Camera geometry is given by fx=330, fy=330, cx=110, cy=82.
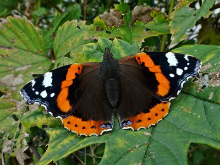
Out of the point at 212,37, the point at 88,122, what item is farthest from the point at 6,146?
the point at 212,37

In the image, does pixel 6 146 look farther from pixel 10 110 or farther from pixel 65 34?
pixel 65 34

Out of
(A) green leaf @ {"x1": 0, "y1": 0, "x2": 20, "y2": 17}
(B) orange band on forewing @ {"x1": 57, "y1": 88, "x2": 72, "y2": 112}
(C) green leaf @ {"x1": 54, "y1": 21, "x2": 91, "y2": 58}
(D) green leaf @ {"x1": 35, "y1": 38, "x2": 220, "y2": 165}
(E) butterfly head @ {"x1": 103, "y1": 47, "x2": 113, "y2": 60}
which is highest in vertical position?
(A) green leaf @ {"x1": 0, "y1": 0, "x2": 20, "y2": 17}

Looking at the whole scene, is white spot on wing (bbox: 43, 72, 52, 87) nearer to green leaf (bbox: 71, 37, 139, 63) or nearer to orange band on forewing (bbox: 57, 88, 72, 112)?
orange band on forewing (bbox: 57, 88, 72, 112)

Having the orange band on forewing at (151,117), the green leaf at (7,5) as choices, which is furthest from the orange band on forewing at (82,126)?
the green leaf at (7,5)

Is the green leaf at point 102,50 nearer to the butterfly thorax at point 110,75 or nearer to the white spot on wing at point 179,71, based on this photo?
the butterfly thorax at point 110,75

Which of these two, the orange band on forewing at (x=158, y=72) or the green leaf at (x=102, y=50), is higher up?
the green leaf at (x=102, y=50)

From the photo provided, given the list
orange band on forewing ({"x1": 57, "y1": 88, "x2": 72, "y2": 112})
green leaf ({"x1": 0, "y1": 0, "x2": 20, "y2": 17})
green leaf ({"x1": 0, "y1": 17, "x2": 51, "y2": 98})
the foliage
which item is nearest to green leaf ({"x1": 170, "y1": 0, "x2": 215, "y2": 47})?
the foliage

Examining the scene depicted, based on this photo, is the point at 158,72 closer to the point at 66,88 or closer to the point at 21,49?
the point at 66,88
